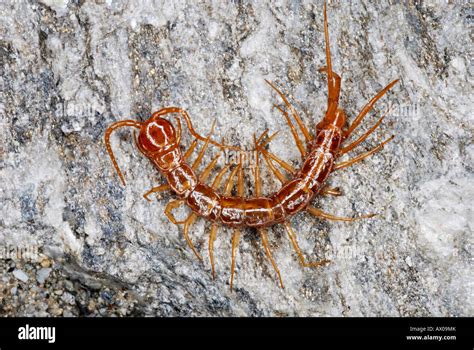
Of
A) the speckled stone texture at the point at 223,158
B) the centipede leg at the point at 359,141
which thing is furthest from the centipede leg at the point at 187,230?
the centipede leg at the point at 359,141

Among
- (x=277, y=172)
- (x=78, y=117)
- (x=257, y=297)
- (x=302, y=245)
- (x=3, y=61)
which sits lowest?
(x=257, y=297)

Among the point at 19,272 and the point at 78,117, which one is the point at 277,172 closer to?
the point at 78,117

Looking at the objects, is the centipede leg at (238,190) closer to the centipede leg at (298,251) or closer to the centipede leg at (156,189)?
the centipede leg at (298,251)

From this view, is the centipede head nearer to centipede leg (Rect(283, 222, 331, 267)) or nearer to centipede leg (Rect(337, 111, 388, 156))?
centipede leg (Rect(283, 222, 331, 267))

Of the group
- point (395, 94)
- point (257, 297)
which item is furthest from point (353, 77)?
point (257, 297)

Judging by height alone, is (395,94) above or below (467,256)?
above
